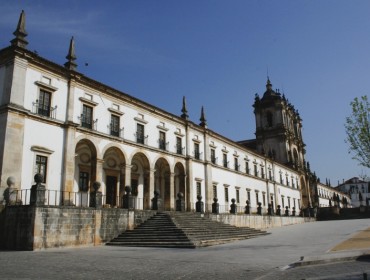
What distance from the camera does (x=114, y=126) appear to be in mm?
23891

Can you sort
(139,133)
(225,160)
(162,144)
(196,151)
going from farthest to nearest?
1. (225,160)
2. (196,151)
3. (162,144)
4. (139,133)

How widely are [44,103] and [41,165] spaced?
3.59 meters

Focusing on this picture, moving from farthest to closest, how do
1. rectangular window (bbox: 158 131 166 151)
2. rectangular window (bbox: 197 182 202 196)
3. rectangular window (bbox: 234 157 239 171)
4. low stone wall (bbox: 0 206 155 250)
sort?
rectangular window (bbox: 234 157 239 171) → rectangular window (bbox: 197 182 202 196) → rectangular window (bbox: 158 131 166 151) → low stone wall (bbox: 0 206 155 250)

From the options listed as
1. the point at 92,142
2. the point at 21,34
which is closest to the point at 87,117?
the point at 92,142

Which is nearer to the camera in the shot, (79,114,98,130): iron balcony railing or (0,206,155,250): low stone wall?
(0,206,155,250): low stone wall

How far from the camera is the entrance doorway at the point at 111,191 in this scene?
24266 millimetres

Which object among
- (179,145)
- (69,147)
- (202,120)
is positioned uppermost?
(202,120)

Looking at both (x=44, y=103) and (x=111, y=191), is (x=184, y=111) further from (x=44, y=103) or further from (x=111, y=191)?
(x=44, y=103)

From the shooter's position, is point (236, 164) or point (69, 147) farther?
point (236, 164)

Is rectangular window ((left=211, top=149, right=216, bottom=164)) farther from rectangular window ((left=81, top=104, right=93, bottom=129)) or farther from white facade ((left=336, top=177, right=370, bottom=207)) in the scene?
white facade ((left=336, top=177, right=370, bottom=207))

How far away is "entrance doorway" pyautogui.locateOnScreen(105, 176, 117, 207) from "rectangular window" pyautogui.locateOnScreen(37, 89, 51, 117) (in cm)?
689

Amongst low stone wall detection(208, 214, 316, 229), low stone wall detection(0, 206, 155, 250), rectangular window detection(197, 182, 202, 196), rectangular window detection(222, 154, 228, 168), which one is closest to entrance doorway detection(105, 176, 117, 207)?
low stone wall detection(0, 206, 155, 250)

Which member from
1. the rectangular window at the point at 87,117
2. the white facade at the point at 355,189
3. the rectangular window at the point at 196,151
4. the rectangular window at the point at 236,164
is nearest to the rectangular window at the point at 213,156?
the rectangular window at the point at 196,151

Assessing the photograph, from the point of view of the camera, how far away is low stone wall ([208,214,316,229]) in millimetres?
28125
